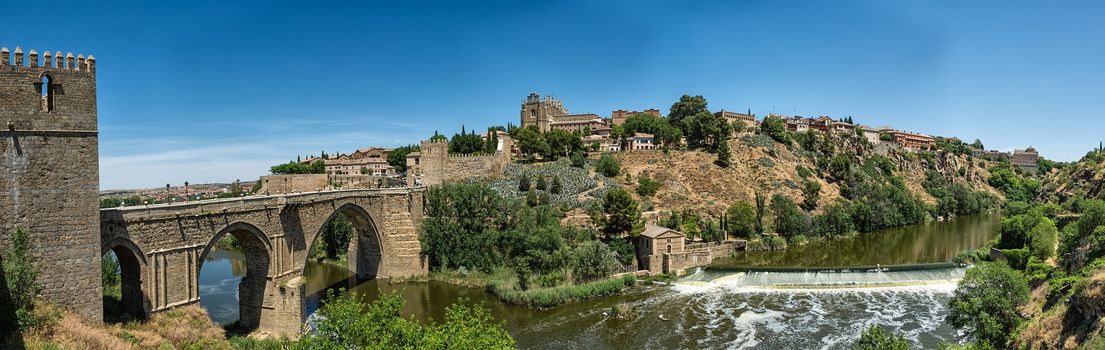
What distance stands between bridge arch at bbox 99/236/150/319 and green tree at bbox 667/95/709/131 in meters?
69.0

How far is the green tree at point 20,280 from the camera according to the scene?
564 inches

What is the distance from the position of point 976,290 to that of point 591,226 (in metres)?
26.2

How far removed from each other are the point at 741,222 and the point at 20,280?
4558cm

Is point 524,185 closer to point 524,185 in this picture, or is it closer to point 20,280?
point 524,185

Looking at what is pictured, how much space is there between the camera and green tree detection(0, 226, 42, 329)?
14.3 metres

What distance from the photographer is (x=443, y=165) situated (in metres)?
56.1

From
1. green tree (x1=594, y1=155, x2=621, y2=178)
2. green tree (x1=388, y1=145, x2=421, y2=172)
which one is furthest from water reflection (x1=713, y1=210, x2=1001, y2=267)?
green tree (x1=388, y1=145, x2=421, y2=172)

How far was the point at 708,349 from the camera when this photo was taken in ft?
78.0

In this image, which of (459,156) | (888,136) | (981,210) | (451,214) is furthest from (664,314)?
(888,136)

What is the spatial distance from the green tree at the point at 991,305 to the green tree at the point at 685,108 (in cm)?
5966

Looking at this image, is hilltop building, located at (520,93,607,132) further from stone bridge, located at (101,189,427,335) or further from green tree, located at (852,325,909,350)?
green tree, located at (852,325,909,350)

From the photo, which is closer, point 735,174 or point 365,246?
point 365,246

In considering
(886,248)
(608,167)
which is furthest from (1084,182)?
(608,167)

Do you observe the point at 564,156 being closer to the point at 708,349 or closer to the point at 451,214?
the point at 451,214
